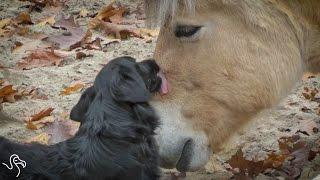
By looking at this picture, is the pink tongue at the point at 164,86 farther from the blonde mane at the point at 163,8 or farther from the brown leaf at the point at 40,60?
the brown leaf at the point at 40,60

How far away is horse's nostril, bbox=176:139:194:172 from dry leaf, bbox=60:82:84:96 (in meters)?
1.54

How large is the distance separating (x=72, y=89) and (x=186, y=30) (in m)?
1.62

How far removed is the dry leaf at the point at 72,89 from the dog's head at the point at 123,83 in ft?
5.63

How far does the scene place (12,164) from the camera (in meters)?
2.63

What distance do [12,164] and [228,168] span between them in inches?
58.6

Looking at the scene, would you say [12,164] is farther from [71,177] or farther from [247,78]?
[247,78]

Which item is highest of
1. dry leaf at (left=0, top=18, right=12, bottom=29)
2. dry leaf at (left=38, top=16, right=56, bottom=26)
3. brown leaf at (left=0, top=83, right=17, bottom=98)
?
brown leaf at (left=0, top=83, right=17, bottom=98)

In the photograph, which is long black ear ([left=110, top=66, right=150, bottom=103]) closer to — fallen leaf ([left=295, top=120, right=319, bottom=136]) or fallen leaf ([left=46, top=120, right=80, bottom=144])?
fallen leaf ([left=46, top=120, right=80, bottom=144])

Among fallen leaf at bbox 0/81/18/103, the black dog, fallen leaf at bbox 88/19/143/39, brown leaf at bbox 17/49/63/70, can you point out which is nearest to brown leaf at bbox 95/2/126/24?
fallen leaf at bbox 88/19/143/39

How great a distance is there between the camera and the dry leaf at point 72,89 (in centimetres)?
462

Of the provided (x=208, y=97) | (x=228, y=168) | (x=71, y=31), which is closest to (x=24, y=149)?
(x=208, y=97)

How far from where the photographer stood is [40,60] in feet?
17.1

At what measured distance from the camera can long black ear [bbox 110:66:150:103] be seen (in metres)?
2.71

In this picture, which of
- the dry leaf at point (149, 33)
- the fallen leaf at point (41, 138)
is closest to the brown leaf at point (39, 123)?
the fallen leaf at point (41, 138)
